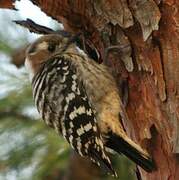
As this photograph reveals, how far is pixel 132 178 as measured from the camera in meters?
2.70

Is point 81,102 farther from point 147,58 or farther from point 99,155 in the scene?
point 147,58

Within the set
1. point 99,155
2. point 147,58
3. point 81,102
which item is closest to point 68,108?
point 81,102

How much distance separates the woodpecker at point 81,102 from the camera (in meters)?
2.33

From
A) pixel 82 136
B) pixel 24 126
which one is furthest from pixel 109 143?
pixel 24 126

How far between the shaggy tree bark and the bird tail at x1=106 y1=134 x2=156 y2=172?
0.04m

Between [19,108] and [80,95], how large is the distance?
0.50 meters

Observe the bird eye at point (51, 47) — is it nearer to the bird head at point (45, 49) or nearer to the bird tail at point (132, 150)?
the bird head at point (45, 49)

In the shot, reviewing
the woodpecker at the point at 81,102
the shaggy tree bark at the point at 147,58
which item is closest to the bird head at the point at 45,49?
the woodpecker at the point at 81,102

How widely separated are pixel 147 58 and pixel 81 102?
40 centimetres

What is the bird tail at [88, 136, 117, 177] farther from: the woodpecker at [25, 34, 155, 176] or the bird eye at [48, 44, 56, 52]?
the bird eye at [48, 44, 56, 52]

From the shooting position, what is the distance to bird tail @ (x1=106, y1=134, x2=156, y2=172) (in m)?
2.21

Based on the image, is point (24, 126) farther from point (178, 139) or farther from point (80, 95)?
point (178, 139)

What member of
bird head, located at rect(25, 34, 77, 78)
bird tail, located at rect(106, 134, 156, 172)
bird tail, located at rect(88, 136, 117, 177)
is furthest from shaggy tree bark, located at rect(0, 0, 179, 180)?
bird head, located at rect(25, 34, 77, 78)

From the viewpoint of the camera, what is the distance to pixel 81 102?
2404mm
